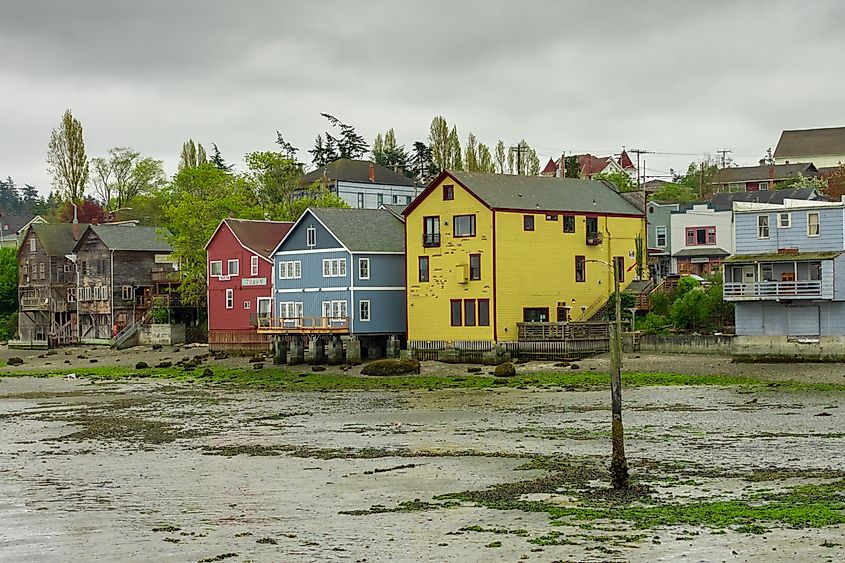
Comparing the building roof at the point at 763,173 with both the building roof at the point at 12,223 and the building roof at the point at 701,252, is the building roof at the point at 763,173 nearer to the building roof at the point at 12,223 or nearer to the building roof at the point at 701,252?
the building roof at the point at 701,252

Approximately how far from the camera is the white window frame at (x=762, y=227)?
64.8 m

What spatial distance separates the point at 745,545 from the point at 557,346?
4758 cm

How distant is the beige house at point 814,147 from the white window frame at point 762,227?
77.1 meters

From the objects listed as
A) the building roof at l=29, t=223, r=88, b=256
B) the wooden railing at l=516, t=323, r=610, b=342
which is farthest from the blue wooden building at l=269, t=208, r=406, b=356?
the building roof at l=29, t=223, r=88, b=256

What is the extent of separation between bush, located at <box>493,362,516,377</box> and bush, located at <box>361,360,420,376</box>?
565cm

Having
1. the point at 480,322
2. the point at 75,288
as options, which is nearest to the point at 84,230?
the point at 75,288

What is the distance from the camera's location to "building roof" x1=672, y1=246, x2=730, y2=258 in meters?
86.1

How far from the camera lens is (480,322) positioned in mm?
72125

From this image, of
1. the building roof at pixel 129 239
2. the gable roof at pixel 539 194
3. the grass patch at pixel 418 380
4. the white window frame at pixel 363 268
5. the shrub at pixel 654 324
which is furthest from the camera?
the building roof at pixel 129 239

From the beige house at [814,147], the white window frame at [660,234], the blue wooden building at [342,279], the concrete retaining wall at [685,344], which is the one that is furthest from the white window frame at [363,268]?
the beige house at [814,147]

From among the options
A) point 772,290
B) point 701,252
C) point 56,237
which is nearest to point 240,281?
point 701,252

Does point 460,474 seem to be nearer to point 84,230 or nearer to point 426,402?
point 426,402

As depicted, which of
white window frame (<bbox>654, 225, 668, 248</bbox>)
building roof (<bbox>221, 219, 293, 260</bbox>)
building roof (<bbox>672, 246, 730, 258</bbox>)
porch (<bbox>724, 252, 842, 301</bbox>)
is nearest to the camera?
porch (<bbox>724, 252, 842, 301</bbox>)

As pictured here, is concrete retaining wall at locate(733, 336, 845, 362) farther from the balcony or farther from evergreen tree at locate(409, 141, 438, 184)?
evergreen tree at locate(409, 141, 438, 184)
